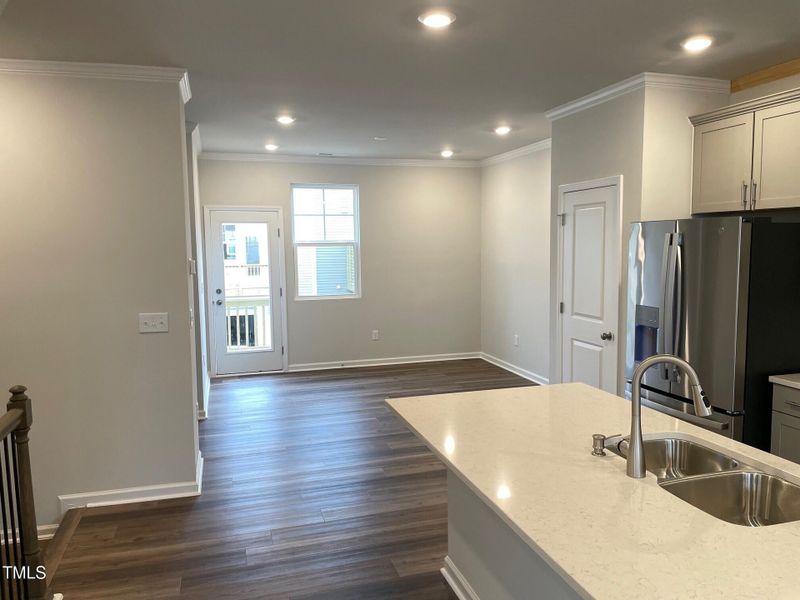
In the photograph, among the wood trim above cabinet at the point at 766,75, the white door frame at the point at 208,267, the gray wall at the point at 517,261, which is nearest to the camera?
the wood trim above cabinet at the point at 766,75

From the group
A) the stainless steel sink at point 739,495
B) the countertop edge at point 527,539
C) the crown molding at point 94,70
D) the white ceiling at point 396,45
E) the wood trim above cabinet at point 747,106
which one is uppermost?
the white ceiling at point 396,45

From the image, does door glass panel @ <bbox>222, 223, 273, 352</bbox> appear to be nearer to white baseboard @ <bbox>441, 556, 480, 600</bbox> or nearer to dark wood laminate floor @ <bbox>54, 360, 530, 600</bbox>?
dark wood laminate floor @ <bbox>54, 360, 530, 600</bbox>

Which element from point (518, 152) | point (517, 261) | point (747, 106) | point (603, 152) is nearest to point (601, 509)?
point (747, 106)

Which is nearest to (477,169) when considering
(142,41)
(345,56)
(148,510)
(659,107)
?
(659,107)

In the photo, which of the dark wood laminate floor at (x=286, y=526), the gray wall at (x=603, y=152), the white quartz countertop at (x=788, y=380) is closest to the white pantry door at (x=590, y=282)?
the gray wall at (x=603, y=152)

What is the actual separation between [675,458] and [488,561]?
0.80 meters

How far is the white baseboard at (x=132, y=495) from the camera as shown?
3.32 meters

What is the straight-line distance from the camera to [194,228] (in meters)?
4.78

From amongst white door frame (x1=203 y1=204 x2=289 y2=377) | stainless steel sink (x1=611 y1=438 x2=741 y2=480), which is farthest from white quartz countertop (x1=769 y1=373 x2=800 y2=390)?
white door frame (x1=203 y1=204 x2=289 y2=377)

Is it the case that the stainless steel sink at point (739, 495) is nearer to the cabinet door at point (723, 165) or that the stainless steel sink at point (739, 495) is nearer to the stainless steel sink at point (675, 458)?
the stainless steel sink at point (675, 458)

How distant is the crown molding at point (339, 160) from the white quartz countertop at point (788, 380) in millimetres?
5118

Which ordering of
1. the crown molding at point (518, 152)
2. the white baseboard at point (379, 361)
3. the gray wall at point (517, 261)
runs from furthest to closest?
1. the white baseboard at point (379, 361)
2. the gray wall at point (517, 261)
3. the crown molding at point (518, 152)

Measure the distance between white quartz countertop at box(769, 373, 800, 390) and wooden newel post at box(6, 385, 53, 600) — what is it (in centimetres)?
349

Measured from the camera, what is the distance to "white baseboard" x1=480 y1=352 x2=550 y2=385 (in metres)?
6.27
